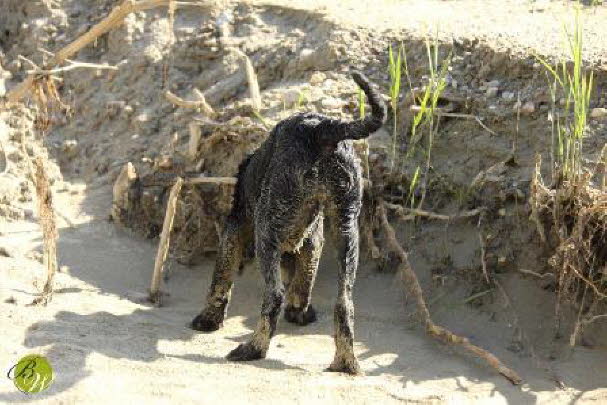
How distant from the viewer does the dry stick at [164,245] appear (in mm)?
6156

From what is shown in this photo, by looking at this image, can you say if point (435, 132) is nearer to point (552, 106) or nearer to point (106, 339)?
point (552, 106)

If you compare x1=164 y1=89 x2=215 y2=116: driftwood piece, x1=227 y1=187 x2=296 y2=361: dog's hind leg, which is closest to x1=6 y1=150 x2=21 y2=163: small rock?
x1=164 y1=89 x2=215 y2=116: driftwood piece

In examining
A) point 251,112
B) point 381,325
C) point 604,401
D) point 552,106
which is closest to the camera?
point 604,401

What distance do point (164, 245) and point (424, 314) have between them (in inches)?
66.3

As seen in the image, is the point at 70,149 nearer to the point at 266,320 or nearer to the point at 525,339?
the point at 266,320

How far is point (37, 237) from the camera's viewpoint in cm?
671

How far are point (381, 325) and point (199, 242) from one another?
4.99 ft

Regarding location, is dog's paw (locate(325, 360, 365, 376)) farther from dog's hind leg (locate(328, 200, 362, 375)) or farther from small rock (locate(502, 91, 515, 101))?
small rock (locate(502, 91, 515, 101))

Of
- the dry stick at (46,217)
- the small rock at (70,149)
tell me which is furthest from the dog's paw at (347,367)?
the small rock at (70,149)

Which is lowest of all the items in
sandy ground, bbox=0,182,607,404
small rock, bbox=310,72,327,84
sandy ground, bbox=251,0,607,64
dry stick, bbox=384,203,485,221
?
sandy ground, bbox=0,182,607,404

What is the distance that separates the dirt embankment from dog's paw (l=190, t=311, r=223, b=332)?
95mm

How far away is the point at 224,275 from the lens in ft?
19.4

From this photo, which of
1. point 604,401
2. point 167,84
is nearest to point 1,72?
point 167,84

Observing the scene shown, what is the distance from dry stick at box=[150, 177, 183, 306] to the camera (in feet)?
20.2
